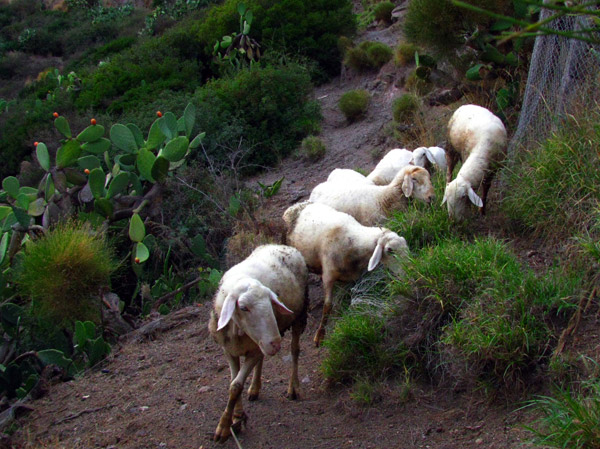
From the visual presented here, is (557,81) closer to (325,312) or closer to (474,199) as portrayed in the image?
(474,199)

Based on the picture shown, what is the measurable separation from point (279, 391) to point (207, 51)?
1527 cm

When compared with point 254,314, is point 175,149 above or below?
below

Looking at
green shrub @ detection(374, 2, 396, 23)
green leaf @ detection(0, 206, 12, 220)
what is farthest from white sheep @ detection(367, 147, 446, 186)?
green shrub @ detection(374, 2, 396, 23)

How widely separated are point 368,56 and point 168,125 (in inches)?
296

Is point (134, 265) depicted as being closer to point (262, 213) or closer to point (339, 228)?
point (262, 213)

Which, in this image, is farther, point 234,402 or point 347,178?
point 347,178

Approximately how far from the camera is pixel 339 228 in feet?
22.3

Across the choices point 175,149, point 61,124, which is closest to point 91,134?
point 61,124

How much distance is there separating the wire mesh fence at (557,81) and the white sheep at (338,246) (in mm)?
2409

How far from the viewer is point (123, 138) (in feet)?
34.7

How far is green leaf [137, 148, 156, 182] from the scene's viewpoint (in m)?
10.3

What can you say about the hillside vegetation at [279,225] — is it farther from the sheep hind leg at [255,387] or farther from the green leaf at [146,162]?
the sheep hind leg at [255,387]

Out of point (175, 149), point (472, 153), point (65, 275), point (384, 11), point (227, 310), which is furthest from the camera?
point (384, 11)

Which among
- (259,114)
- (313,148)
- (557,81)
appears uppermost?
(557,81)
